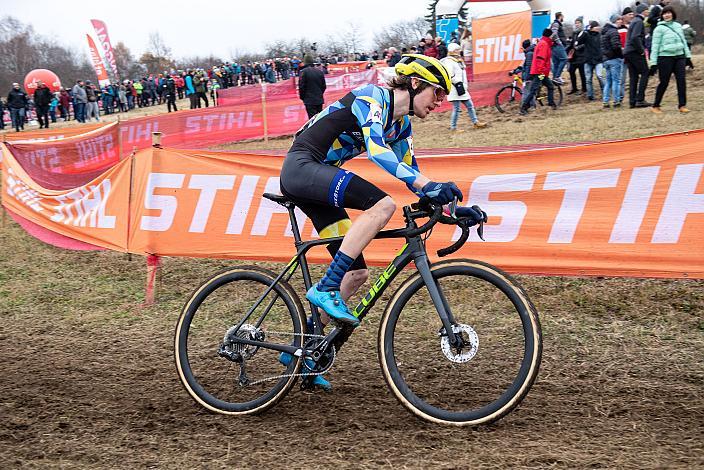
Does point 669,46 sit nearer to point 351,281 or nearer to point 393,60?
point 351,281

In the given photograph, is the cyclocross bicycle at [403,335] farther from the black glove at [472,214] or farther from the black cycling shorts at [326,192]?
the black cycling shorts at [326,192]

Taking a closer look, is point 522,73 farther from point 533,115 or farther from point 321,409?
point 321,409

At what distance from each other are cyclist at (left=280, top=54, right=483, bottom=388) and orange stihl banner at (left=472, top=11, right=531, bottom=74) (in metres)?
19.5

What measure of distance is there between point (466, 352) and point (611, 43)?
557 inches

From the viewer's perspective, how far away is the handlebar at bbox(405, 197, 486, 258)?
401cm

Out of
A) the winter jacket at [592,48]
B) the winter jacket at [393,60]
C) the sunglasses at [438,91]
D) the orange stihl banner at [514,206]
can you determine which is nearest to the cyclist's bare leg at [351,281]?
the orange stihl banner at [514,206]

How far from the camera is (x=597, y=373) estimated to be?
16.0 feet

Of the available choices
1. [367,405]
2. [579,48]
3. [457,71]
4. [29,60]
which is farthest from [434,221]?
[29,60]

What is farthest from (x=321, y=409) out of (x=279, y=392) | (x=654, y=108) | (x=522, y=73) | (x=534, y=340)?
(x=522, y=73)

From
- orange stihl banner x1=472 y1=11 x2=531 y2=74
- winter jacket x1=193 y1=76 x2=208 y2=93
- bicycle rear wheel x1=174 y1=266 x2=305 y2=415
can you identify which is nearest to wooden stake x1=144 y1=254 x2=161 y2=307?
bicycle rear wheel x1=174 y1=266 x2=305 y2=415

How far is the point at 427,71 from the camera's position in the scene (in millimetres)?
4219

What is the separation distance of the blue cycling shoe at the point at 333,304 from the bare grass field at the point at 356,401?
2.20 feet

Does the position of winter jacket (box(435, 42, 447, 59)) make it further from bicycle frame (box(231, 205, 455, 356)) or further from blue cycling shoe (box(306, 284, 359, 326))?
blue cycling shoe (box(306, 284, 359, 326))

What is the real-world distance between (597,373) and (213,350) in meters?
3.12
